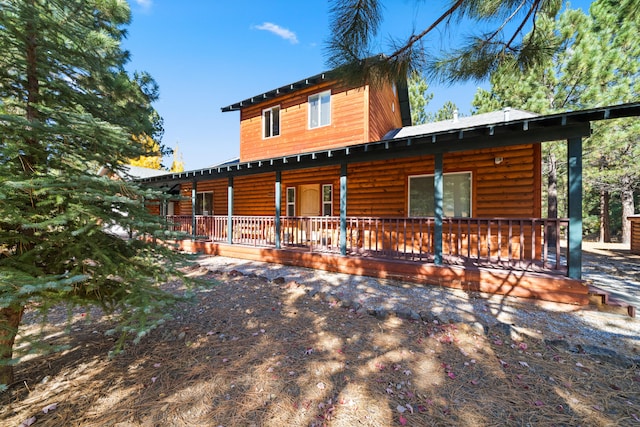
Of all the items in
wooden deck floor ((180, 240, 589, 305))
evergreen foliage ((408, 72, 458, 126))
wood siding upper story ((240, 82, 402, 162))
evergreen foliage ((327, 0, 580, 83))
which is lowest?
wooden deck floor ((180, 240, 589, 305))

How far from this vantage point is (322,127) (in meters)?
9.36

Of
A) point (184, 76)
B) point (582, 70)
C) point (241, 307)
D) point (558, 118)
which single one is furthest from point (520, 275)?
point (184, 76)

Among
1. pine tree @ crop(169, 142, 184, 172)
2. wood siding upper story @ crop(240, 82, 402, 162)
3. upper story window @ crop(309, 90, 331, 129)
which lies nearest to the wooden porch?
wood siding upper story @ crop(240, 82, 402, 162)

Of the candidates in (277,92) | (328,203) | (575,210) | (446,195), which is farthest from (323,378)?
(277,92)

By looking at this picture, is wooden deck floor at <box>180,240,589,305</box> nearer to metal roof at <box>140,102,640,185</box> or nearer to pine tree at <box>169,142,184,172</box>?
metal roof at <box>140,102,640,185</box>

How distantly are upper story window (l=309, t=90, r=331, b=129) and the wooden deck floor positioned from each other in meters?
4.85

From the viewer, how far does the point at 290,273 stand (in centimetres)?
638

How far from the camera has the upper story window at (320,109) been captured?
938 centimetres

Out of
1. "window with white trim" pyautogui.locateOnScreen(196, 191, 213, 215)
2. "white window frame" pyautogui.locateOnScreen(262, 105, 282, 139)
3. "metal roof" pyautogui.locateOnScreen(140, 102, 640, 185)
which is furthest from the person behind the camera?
"window with white trim" pyautogui.locateOnScreen(196, 191, 213, 215)

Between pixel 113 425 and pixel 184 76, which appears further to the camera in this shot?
pixel 184 76

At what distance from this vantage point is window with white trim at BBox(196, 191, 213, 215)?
513 inches

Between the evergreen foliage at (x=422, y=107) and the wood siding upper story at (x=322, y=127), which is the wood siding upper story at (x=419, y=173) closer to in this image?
the wood siding upper story at (x=322, y=127)

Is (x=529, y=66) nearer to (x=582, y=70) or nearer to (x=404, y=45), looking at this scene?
(x=404, y=45)

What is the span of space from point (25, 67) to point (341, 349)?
3.97 metres
